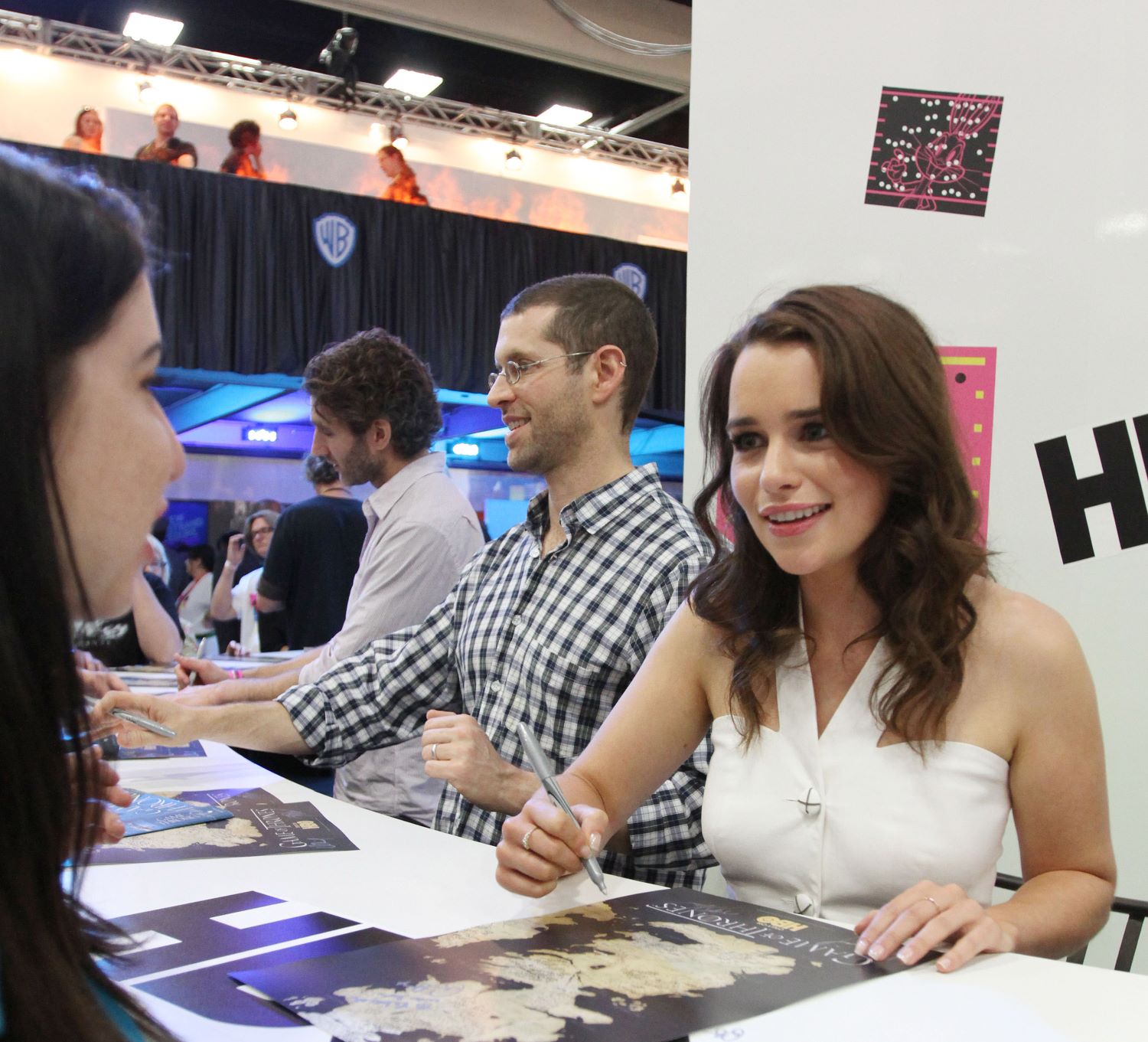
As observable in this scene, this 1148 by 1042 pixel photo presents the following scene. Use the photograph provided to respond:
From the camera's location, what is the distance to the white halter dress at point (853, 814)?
4.05 ft

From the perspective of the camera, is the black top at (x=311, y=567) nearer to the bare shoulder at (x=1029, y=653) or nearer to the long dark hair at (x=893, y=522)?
the long dark hair at (x=893, y=522)

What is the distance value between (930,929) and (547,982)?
1.11 ft

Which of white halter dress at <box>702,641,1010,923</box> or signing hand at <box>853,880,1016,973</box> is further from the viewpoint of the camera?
white halter dress at <box>702,641,1010,923</box>

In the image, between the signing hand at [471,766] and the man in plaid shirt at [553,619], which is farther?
the man in plaid shirt at [553,619]

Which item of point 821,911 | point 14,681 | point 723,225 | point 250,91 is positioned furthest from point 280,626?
point 250,91

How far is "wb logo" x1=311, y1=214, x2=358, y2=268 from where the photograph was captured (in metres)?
7.11

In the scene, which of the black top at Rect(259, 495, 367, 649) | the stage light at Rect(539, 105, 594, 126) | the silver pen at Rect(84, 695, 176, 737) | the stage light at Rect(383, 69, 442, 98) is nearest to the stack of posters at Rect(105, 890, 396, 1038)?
the silver pen at Rect(84, 695, 176, 737)

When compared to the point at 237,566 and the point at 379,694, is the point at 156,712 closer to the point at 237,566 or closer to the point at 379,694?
the point at 379,694

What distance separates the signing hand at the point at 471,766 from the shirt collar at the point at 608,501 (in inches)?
19.7

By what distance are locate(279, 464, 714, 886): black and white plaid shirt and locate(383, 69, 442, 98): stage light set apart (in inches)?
264

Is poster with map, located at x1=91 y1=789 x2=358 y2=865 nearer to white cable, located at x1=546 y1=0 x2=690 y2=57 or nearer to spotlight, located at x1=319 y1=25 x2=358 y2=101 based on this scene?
white cable, located at x1=546 y1=0 x2=690 y2=57

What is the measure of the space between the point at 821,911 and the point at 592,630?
0.63 m

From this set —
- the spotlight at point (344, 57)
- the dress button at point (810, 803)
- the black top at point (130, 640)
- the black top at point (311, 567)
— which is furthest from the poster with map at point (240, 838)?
the spotlight at point (344, 57)

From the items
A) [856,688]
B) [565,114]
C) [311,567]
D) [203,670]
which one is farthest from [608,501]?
[565,114]
